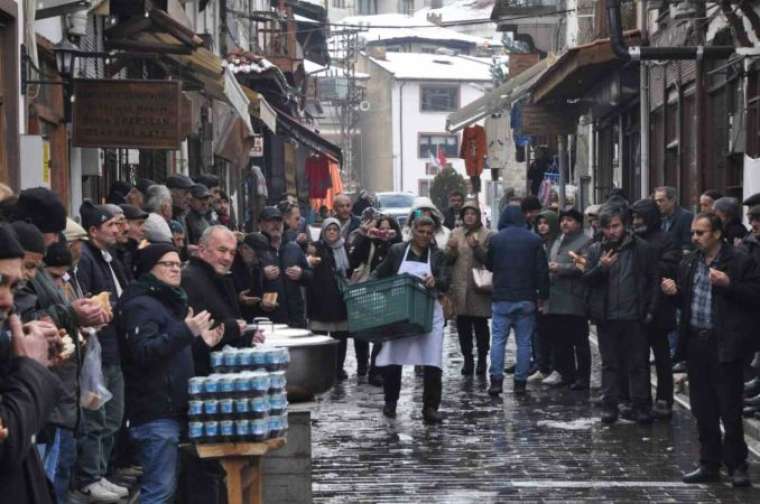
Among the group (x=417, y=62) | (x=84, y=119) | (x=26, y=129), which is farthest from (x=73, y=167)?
(x=417, y=62)

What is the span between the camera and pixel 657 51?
1878 cm

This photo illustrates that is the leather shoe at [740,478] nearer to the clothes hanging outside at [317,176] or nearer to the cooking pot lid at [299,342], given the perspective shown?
the cooking pot lid at [299,342]

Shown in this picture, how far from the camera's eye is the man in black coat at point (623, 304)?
47.5 feet

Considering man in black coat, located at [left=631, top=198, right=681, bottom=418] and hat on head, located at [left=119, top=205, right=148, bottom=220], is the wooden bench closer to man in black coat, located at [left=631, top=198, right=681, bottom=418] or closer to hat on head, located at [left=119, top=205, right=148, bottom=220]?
hat on head, located at [left=119, top=205, right=148, bottom=220]

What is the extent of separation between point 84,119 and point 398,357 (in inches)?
144

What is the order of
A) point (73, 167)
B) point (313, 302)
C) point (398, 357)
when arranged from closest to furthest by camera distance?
point (398, 357) < point (73, 167) < point (313, 302)

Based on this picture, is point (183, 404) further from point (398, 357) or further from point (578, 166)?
point (578, 166)

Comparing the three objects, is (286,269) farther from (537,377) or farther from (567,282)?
(537,377)

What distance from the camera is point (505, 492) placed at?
11.4m

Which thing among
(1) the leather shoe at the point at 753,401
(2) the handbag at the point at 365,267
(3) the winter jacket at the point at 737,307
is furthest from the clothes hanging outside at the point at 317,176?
(3) the winter jacket at the point at 737,307

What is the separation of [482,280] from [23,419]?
43.4 feet

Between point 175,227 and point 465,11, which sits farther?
point 465,11

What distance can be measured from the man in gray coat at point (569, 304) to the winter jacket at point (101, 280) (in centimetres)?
691

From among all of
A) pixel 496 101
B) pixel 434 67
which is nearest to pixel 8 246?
pixel 496 101
